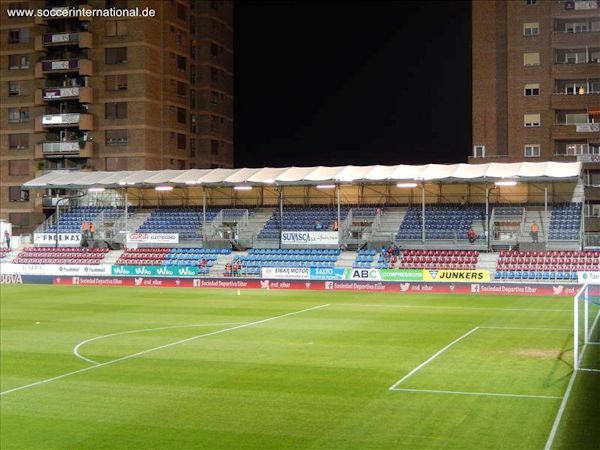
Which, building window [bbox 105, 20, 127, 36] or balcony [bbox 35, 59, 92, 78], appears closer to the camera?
balcony [bbox 35, 59, 92, 78]

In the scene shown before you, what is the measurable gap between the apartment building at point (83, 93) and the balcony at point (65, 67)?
0.32 ft

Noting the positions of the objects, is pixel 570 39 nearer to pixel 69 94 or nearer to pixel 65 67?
pixel 69 94

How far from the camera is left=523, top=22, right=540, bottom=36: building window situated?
66.4 meters

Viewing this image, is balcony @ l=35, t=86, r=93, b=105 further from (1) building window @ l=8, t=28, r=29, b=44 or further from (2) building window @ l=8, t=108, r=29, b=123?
(1) building window @ l=8, t=28, r=29, b=44

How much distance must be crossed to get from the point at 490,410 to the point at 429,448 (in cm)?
292

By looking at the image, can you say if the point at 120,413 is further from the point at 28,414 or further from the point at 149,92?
the point at 149,92

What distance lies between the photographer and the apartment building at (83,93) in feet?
245

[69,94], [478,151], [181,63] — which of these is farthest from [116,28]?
[478,151]

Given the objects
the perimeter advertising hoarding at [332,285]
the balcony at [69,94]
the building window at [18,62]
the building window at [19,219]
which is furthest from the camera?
the building window at [18,62]

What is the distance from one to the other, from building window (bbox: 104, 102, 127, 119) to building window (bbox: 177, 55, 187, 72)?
866 centimetres

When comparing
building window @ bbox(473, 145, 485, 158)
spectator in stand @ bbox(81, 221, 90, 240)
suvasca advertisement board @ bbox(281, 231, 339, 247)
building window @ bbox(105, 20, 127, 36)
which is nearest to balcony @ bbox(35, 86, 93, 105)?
building window @ bbox(105, 20, 127, 36)

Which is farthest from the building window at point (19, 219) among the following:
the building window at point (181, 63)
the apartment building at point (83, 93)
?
the building window at point (181, 63)

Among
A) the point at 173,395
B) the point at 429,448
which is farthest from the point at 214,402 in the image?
the point at 429,448

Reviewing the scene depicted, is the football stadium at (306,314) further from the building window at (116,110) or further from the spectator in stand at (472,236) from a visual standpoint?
the building window at (116,110)
